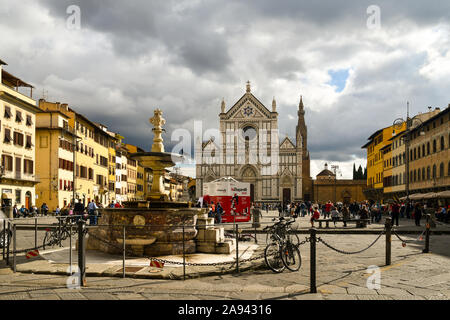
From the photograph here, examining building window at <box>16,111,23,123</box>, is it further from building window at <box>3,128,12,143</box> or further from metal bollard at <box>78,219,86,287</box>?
metal bollard at <box>78,219,86,287</box>

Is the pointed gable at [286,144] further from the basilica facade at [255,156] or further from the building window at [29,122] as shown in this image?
the building window at [29,122]

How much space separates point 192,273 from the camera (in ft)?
25.5

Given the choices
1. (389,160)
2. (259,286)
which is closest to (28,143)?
(259,286)

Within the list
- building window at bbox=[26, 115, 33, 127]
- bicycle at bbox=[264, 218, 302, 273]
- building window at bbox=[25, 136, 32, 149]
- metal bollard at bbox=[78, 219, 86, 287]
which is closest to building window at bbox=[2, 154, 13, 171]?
building window at bbox=[25, 136, 32, 149]

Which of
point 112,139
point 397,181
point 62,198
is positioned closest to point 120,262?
point 62,198

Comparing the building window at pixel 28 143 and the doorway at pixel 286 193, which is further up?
the building window at pixel 28 143

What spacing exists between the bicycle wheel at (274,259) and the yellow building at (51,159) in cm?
3467

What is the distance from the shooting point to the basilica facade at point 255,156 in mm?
72750

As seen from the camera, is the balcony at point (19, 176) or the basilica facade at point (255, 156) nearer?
the balcony at point (19, 176)

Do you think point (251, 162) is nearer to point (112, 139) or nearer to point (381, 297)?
point (112, 139)

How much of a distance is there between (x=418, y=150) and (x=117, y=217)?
39382 millimetres

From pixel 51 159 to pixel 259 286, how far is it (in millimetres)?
37423

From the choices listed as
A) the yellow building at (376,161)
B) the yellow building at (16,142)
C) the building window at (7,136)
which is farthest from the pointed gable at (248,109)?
the building window at (7,136)

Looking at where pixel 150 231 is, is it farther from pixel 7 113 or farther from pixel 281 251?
pixel 7 113
